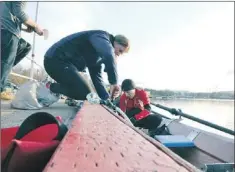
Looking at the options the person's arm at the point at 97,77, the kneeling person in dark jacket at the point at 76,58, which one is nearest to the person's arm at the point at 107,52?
the kneeling person in dark jacket at the point at 76,58

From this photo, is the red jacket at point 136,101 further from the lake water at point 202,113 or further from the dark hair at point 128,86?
the lake water at point 202,113

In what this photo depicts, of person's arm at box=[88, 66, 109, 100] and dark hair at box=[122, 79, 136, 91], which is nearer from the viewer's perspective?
person's arm at box=[88, 66, 109, 100]

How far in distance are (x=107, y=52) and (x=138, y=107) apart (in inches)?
68.0

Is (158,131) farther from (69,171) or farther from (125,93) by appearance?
(69,171)

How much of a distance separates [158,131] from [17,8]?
2417mm

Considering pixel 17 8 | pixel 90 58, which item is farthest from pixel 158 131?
pixel 17 8

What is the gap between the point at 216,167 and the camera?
4.78ft

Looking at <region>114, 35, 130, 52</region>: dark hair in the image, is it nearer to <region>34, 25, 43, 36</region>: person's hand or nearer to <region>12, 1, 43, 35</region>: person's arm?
<region>34, 25, 43, 36</region>: person's hand

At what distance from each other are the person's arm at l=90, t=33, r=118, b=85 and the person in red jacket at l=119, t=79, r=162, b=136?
50.6 inches

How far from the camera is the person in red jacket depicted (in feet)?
11.2

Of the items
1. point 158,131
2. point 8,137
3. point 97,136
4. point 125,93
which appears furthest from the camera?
point 125,93

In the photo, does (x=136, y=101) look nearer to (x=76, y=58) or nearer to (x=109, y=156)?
(x=76, y=58)

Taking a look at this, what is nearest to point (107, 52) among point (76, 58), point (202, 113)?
point (76, 58)

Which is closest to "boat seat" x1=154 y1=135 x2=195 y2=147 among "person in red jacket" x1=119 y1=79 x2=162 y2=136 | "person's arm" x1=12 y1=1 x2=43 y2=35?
"person in red jacket" x1=119 y1=79 x2=162 y2=136
